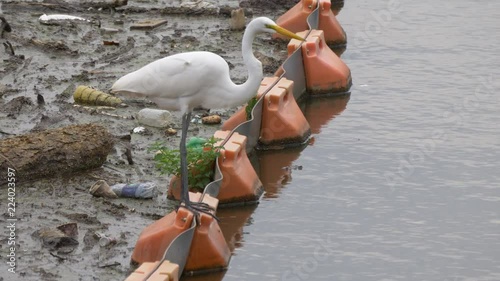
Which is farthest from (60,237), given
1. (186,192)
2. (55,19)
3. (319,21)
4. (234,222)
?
(319,21)

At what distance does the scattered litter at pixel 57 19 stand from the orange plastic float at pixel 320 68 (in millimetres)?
3344

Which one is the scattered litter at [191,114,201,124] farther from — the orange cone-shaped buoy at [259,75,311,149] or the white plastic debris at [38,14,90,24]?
the white plastic debris at [38,14,90,24]

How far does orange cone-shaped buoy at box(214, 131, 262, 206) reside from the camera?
11258 millimetres

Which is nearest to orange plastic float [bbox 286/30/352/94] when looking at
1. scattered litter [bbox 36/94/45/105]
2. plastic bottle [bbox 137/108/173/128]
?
plastic bottle [bbox 137/108/173/128]

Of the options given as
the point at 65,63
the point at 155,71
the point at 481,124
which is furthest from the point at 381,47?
the point at 155,71

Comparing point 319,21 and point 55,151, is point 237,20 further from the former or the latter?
point 55,151

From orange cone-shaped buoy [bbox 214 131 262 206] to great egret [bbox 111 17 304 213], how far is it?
0.62 metres

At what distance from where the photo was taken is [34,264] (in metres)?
9.61

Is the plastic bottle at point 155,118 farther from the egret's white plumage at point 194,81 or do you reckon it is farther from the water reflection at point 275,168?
the egret's white plumage at point 194,81

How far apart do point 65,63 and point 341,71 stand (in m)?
3.27

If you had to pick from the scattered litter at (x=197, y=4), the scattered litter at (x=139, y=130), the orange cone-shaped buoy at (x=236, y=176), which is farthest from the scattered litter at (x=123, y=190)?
the scattered litter at (x=197, y=4)

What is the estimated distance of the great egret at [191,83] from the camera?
10.6 meters

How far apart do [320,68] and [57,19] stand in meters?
3.97

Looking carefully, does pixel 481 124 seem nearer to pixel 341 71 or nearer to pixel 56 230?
pixel 341 71
